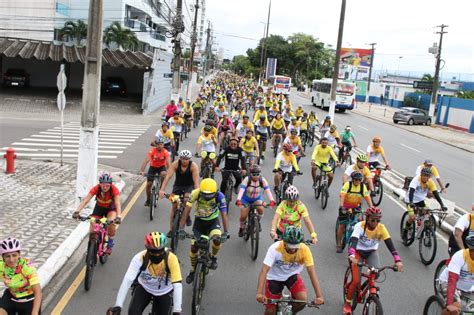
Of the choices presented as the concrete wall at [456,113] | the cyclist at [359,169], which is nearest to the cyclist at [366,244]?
the cyclist at [359,169]

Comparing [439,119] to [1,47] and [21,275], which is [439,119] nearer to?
[1,47]

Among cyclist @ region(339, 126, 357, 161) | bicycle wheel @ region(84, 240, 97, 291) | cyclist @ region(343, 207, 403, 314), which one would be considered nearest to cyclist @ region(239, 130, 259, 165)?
cyclist @ region(339, 126, 357, 161)

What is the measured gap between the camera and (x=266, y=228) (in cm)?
1121

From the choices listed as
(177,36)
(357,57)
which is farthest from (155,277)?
(357,57)

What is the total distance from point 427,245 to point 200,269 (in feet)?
16.5

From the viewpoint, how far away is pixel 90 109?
11.3 metres

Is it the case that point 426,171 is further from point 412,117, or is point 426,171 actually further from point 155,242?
point 412,117

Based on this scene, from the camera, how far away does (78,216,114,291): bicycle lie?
7367 millimetres

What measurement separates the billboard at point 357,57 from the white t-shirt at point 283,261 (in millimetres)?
107525

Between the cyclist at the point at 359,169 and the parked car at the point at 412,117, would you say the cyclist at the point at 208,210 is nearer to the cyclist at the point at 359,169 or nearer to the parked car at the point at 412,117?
the cyclist at the point at 359,169

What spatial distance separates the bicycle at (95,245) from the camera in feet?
24.2

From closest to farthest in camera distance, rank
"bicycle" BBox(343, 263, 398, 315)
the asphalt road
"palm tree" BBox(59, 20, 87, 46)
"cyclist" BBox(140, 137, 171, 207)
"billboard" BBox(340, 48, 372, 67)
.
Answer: "bicycle" BBox(343, 263, 398, 315) → the asphalt road → "cyclist" BBox(140, 137, 171, 207) → "palm tree" BBox(59, 20, 87, 46) → "billboard" BBox(340, 48, 372, 67)

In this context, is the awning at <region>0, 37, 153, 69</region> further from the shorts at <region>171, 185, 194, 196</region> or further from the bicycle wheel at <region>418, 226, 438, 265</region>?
the bicycle wheel at <region>418, 226, 438, 265</region>

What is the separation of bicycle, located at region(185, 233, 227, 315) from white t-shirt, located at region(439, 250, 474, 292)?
123 inches
